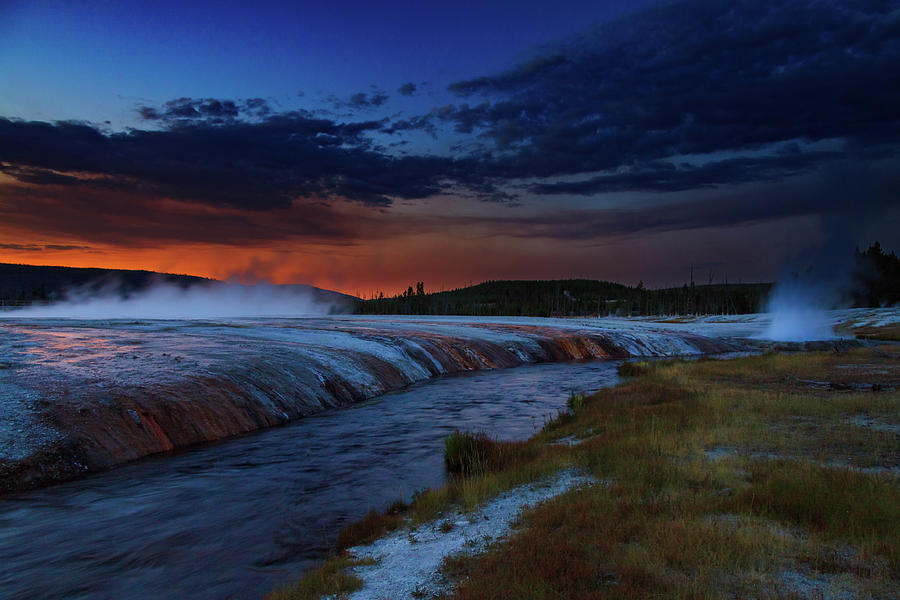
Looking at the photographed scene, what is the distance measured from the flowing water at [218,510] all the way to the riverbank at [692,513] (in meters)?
1.29

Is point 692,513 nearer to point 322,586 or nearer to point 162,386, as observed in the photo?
point 322,586

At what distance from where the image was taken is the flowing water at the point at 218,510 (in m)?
7.32

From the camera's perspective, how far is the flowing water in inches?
288

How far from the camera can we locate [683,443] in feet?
36.7

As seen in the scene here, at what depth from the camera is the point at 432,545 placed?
7074mm

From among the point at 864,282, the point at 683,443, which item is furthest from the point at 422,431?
the point at 864,282

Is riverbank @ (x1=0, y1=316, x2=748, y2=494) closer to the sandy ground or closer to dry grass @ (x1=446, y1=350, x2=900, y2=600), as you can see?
the sandy ground

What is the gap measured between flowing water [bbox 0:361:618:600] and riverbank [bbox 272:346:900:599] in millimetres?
1294

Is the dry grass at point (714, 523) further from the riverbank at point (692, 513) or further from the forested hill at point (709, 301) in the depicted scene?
the forested hill at point (709, 301)

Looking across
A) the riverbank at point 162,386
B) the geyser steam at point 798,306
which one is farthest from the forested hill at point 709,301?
the riverbank at point 162,386

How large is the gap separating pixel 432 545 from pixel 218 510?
5.26 m

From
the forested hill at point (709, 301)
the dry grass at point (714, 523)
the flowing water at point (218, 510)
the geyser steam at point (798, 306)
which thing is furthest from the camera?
the forested hill at point (709, 301)

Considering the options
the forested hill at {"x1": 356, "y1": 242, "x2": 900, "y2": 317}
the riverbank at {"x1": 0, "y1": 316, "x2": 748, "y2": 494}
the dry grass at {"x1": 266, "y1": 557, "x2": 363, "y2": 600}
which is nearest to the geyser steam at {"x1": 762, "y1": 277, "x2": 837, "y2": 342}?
the forested hill at {"x1": 356, "y1": 242, "x2": 900, "y2": 317}

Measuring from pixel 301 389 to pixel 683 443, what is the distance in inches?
578
